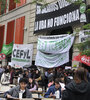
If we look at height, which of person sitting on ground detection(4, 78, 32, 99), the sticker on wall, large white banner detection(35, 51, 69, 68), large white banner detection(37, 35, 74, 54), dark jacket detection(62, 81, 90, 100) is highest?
the sticker on wall

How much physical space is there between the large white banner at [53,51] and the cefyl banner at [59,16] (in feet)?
3.21

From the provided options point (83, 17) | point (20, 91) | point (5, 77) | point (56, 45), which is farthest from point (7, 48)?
point (20, 91)

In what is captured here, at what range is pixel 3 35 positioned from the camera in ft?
78.3

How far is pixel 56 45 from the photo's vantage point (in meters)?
14.0

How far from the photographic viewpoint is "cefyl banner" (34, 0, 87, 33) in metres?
13.0

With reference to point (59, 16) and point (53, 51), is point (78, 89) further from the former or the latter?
point (59, 16)

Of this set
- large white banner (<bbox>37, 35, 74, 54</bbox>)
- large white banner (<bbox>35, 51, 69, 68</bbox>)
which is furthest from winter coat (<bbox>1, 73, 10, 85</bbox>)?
large white banner (<bbox>37, 35, 74, 54</bbox>)

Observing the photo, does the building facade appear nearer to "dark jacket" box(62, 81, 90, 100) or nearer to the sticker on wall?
the sticker on wall

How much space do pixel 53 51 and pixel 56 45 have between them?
1.80 ft

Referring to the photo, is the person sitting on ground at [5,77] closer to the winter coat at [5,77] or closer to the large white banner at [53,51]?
the winter coat at [5,77]

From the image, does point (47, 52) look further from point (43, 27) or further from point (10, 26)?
point (10, 26)

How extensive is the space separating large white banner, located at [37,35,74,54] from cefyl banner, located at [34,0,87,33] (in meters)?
1.02

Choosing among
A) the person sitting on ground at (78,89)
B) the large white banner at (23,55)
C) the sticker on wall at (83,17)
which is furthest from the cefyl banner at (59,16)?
the person sitting on ground at (78,89)

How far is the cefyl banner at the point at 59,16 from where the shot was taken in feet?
42.7
